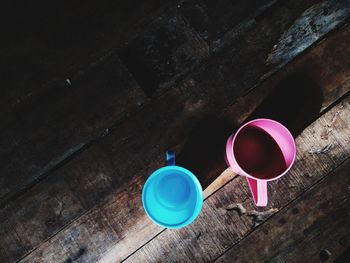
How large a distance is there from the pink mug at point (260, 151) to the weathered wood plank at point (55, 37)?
853 mm

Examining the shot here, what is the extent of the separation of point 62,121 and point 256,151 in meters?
1.07

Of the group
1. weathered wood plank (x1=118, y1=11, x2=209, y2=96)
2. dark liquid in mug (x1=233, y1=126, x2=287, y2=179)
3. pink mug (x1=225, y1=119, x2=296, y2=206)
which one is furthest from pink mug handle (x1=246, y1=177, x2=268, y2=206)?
weathered wood plank (x1=118, y1=11, x2=209, y2=96)

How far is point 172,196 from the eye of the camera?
1891 mm

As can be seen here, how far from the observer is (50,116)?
1951 millimetres

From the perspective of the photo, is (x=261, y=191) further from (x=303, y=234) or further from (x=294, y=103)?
(x=294, y=103)

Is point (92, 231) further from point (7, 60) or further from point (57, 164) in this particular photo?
point (7, 60)

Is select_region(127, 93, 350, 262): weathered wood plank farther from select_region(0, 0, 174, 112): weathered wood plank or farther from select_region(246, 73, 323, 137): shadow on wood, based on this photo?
select_region(0, 0, 174, 112): weathered wood plank

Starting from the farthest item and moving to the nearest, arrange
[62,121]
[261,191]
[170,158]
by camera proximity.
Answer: [62,121] < [170,158] < [261,191]

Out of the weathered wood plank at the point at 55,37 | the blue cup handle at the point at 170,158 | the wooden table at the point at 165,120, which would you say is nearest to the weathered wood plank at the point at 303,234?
the wooden table at the point at 165,120

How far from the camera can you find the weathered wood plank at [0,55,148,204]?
1930 millimetres

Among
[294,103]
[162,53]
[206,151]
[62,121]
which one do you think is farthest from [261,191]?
[62,121]

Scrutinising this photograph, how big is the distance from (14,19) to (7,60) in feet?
0.80

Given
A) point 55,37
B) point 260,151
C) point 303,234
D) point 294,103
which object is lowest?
point 303,234

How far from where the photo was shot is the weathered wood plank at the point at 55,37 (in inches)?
77.4
